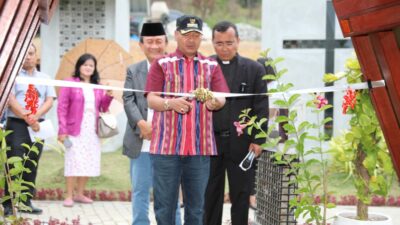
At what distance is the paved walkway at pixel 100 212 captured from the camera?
292 inches

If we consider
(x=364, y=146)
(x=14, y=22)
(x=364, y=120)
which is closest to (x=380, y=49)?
(x=14, y=22)

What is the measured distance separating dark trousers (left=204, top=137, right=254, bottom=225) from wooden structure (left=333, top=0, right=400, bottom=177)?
2914mm

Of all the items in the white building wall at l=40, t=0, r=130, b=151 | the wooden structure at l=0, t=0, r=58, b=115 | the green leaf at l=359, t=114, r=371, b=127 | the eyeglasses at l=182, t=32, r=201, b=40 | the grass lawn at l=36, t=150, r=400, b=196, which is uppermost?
the white building wall at l=40, t=0, r=130, b=151

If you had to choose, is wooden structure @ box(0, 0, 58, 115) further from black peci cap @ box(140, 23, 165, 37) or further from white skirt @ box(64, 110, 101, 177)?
white skirt @ box(64, 110, 101, 177)

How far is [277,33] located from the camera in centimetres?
1062

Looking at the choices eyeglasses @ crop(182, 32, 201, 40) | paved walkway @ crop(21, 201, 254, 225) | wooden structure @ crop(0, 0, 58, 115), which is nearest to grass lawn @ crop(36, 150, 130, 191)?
paved walkway @ crop(21, 201, 254, 225)

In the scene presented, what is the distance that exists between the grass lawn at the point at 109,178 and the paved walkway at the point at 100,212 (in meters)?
1.28

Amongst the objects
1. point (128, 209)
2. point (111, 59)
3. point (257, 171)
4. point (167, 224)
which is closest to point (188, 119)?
point (167, 224)

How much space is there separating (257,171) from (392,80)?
3.89 m

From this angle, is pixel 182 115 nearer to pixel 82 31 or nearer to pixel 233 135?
pixel 233 135

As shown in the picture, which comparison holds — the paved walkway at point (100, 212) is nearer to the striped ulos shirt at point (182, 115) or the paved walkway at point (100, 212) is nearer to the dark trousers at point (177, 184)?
the dark trousers at point (177, 184)

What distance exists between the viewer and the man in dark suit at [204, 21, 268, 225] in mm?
5809

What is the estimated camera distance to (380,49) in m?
2.74

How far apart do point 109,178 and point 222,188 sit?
5172mm
